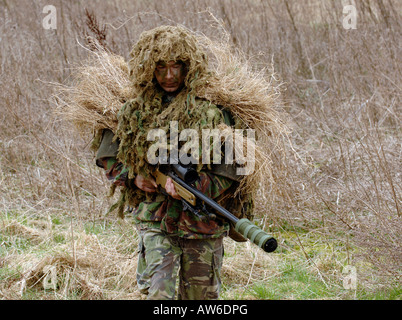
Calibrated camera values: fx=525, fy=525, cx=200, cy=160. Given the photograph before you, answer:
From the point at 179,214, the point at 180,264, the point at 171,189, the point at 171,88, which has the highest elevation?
the point at 171,88

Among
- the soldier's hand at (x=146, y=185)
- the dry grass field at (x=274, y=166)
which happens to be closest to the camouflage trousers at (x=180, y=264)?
the soldier's hand at (x=146, y=185)

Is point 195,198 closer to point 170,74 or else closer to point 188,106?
point 188,106

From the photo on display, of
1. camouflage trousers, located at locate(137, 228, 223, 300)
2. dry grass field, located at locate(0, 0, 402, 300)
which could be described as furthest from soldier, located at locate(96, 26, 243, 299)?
dry grass field, located at locate(0, 0, 402, 300)

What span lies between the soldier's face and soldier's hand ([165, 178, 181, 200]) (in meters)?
0.55

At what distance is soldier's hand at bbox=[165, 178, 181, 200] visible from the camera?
2867 millimetres

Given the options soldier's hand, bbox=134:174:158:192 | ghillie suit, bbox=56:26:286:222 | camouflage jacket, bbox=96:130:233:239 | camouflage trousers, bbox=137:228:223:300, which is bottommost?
camouflage trousers, bbox=137:228:223:300

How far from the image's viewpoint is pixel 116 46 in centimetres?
717

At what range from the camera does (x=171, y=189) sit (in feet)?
9.43

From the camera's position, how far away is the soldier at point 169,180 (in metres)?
2.92

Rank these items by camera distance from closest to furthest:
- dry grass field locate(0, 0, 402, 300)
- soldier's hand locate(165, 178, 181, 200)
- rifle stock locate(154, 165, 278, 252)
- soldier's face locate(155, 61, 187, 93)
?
rifle stock locate(154, 165, 278, 252)
soldier's hand locate(165, 178, 181, 200)
soldier's face locate(155, 61, 187, 93)
dry grass field locate(0, 0, 402, 300)

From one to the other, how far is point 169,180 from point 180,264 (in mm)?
543

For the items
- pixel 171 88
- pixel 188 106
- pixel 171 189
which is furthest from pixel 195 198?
pixel 171 88

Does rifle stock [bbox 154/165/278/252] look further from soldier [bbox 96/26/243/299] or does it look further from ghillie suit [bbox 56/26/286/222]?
ghillie suit [bbox 56/26/286/222]

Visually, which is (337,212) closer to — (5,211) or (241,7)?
(5,211)
